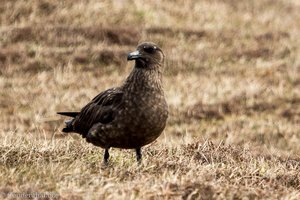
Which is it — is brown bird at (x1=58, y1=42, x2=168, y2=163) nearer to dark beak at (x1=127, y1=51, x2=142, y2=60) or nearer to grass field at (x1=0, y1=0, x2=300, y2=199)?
dark beak at (x1=127, y1=51, x2=142, y2=60)

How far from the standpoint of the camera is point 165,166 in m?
7.32

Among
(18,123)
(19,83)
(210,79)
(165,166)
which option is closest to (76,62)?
(19,83)

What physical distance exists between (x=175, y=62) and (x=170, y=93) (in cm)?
284

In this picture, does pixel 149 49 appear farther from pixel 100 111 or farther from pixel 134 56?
pixel 100 111

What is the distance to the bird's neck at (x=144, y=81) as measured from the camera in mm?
7414

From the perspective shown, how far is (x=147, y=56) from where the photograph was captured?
762 centimetres

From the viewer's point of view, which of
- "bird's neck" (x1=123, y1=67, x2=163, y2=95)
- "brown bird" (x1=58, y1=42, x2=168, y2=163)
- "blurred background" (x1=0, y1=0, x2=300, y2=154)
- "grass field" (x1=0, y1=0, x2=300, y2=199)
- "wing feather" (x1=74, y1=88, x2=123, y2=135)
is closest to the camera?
"grass field" (x1=0, y1=0, x2=300, y2=199)

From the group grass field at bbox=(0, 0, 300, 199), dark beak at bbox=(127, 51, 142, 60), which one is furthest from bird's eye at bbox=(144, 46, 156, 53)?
grass field at bbox=(0, 0, 300, 199)

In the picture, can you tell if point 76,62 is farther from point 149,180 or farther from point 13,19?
point 149,180

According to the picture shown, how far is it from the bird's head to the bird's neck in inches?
2.4

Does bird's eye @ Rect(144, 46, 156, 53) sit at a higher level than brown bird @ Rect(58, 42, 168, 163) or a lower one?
higher

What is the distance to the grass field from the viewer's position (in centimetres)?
650

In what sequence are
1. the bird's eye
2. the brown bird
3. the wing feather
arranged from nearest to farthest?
the brown bird < the wing feather < the bird's eye

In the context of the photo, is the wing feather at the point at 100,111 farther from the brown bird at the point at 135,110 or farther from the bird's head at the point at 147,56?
the bird's head at the point at 147,56
